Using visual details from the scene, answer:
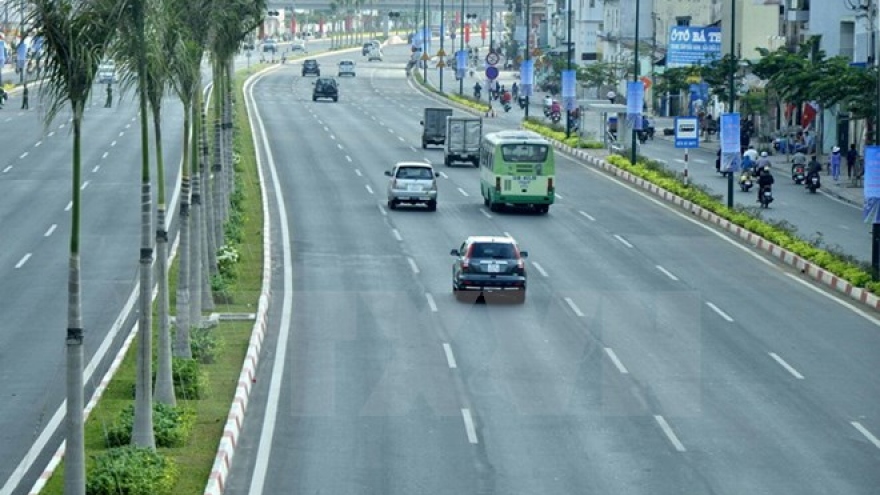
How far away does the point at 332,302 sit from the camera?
4100 centimetres

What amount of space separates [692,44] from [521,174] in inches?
1698

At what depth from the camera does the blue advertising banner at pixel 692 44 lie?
325ft

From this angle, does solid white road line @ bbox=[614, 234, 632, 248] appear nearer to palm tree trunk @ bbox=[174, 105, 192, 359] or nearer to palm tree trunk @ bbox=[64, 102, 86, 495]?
palm tree trunk @ bbox=[174, 105, 192, 359]

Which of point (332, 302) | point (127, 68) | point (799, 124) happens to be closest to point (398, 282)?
point (332, 302)

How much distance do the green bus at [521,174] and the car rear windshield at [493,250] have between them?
674 inches

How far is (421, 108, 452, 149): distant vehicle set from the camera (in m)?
84.3

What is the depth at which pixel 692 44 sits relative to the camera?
3920 inches

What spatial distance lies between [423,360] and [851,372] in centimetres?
772

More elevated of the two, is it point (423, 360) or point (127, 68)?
point (127, 68)

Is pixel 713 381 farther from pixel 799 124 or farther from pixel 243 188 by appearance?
pixel 799 124

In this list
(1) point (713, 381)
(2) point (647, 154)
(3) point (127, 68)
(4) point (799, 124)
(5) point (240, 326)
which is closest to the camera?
(3) point (127, 68)

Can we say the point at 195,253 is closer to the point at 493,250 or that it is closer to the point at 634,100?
the point at 493,250

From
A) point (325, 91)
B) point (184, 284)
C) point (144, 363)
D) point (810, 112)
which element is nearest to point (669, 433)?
point (144, 363)

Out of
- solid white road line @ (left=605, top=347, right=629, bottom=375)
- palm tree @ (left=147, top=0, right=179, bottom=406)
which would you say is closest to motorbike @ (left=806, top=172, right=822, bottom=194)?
solid white road line @ (left=605, top=347, right=629, bottom=375)
